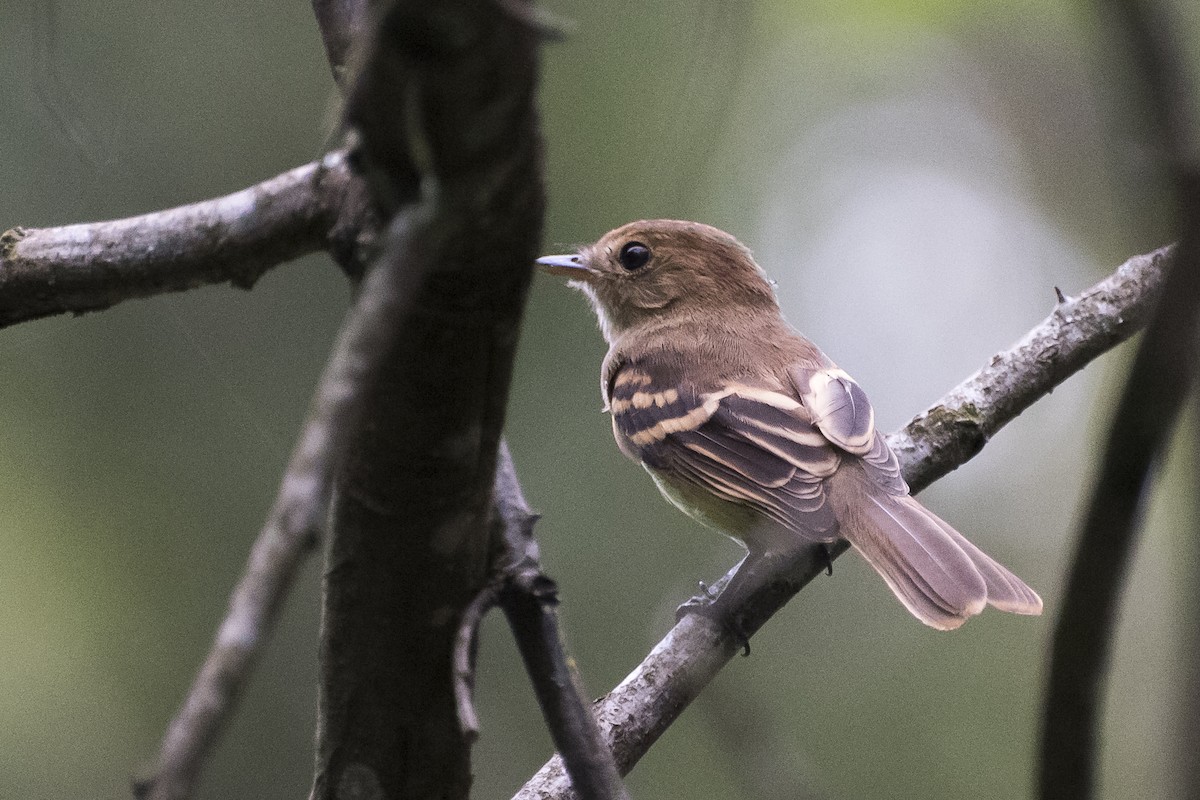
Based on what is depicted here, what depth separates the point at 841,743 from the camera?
24.1 ft

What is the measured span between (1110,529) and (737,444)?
3.13 m

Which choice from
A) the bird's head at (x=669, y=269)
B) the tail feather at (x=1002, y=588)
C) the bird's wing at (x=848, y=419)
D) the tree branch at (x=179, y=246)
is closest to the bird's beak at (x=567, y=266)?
the bird's head at (x=669, y=269)

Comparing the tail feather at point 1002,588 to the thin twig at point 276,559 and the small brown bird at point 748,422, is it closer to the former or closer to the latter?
the small brown bird at point 748,422

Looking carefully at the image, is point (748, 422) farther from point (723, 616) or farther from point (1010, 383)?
point (723, 616)

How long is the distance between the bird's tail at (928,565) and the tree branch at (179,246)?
2.37 m

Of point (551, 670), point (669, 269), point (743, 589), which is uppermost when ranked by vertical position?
point (669, 269)

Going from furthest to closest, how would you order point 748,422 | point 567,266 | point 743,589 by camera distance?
point 567,266 → point 748,422 → point 743,589

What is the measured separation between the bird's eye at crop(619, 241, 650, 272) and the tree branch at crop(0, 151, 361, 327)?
3275mm

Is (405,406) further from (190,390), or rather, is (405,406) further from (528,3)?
(190,390)

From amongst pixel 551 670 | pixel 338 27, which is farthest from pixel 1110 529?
pixel 338 27

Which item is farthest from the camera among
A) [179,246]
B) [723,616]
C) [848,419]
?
[848,419]

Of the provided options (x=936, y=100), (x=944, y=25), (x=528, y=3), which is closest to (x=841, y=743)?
(x=944, y=25)

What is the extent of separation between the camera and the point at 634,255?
5562mm

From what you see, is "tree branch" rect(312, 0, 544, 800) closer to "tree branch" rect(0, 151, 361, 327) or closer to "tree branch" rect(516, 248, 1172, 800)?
"tree branch" rect(0, 151, 361, 327)
